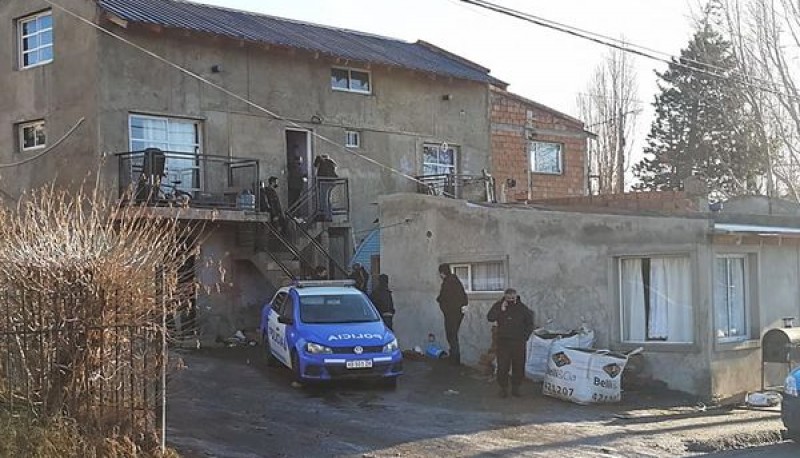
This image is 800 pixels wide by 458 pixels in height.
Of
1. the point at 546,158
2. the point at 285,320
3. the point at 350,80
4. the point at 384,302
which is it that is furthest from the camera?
the point at 546,158

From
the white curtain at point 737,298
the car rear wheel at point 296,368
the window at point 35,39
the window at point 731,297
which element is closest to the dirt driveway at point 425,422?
the car rear wheel at point 296,368

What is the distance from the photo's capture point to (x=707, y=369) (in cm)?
1502

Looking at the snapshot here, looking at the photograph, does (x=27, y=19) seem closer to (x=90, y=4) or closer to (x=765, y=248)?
(x=90, y=4)

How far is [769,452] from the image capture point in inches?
447

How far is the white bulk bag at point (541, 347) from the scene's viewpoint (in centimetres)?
1580

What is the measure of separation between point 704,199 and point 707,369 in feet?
14.5

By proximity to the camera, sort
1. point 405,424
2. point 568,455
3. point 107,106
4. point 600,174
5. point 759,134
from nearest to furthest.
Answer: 1. point 568,455
2. point 405,424
3. point 107,106
4. point 759,134
5. point 600,174

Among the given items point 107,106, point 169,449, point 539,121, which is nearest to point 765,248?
point 169,449

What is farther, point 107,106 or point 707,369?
point 107,106

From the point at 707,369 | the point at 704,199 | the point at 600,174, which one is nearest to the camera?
the point at 707,369

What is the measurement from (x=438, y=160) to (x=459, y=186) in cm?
101

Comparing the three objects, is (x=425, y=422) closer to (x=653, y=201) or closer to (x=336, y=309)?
(x=336, y=309)

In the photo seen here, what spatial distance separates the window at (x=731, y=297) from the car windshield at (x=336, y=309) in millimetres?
5692

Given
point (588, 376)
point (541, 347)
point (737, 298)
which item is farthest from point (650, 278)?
point (588, 376)
